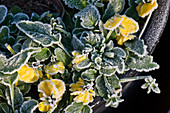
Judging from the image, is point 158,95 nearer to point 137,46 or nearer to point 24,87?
point 137,46

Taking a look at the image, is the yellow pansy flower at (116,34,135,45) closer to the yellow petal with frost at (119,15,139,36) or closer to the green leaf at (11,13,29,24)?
the yellow petal with frost at (119,15,139,36)

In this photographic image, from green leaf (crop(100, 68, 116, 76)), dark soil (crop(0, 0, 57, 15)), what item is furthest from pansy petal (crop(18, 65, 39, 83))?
dark soil (crop(0, 0, 57, 15))

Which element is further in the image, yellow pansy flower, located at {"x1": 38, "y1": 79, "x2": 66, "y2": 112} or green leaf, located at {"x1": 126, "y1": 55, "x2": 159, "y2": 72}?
green leaf, located at {"x1": 126, "y1": 55, "x2": 159, "y2": 72}

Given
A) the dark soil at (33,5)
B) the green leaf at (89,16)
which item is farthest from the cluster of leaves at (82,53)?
the dark soil at (33,5)

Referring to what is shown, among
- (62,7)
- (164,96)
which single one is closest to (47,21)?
(62,7)

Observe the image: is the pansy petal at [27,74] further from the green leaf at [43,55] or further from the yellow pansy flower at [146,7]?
the yellow pansy flower at [146,7]

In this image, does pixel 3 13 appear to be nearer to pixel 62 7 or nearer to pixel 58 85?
pixel 62 7
